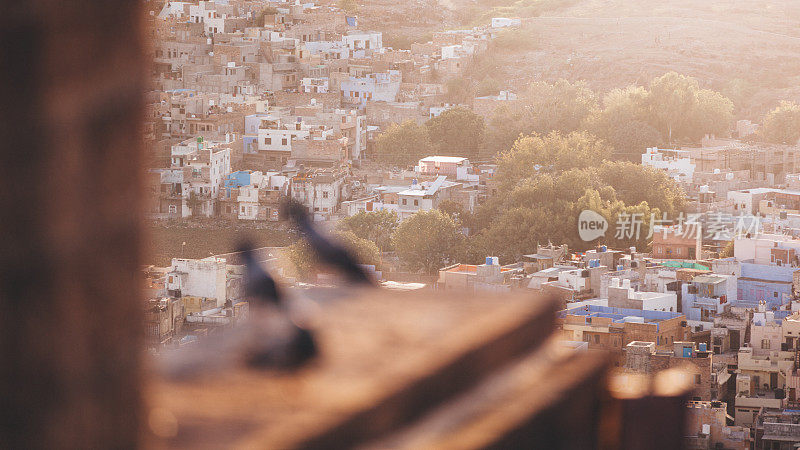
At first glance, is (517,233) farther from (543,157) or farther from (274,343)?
(274,343)

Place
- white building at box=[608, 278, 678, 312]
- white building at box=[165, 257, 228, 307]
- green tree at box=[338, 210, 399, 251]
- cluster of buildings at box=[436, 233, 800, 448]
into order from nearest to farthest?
1. cluster of buildings at box=[436, 233, 800, 448]
2. white building at box=[608, 278, 678, 312]
3. white building at box=[165, 257, 228, 307]
4. green tree at box=[338, 210, 399, 251]

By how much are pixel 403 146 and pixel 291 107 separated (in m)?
1.86

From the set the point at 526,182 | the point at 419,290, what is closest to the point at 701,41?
the point at 526,182

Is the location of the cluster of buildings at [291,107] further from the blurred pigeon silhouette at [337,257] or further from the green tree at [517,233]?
the blurred pigeon silhouette at [337,257]

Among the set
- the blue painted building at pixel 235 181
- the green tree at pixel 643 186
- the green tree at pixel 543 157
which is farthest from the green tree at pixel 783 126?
the blue painted building at pixel 235 181

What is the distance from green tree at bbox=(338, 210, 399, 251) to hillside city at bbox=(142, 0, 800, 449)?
0.02 metres

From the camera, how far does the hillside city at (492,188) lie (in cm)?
830

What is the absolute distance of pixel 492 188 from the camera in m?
14.1

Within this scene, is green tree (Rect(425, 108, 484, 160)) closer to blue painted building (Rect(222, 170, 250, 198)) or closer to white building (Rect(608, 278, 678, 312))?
blue painted building (Rect(222, 170, 250, 198))

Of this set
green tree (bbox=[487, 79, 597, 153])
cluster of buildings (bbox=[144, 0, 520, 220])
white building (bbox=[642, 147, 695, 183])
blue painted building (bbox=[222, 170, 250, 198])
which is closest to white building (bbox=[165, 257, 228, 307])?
cluster of buildings (bbox=[144, 0, 520, 220])

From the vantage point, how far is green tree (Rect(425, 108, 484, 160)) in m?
16.3

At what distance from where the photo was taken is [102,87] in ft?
0.89

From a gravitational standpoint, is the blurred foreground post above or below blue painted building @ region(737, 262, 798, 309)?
above

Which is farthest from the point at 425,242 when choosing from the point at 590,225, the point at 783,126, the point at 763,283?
the point at 783,126
